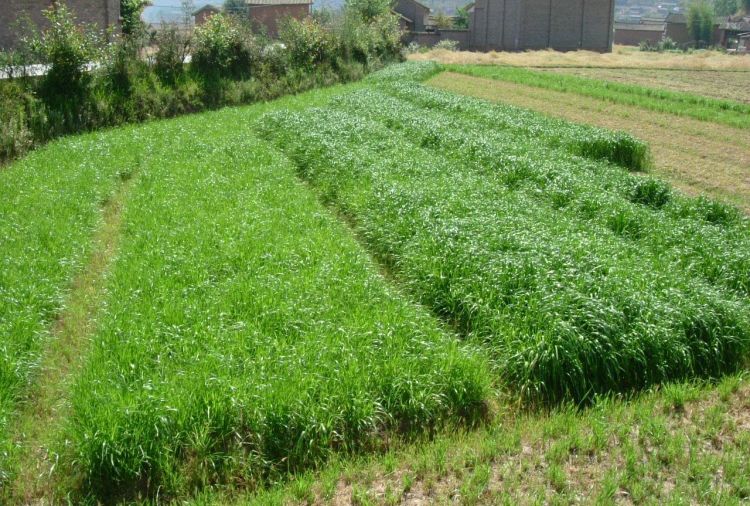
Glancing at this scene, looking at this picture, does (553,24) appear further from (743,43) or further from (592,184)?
(592,184)

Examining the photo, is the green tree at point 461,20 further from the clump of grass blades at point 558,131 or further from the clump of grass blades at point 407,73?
the clump of grass blades at point 558,131

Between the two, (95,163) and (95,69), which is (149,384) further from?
(95,69)

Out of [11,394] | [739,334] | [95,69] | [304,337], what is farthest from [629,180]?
[95,69]

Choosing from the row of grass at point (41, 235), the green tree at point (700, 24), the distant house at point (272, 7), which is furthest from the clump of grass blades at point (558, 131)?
the green tree at point (700, 24)

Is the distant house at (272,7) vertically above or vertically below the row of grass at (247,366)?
above

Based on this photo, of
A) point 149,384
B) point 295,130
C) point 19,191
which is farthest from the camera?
point 295,130

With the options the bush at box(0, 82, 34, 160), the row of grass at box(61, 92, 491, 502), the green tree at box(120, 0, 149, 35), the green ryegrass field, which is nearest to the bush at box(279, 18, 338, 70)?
the green tree at box(120, 0, 149, 35)

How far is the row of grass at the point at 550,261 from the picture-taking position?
629 centimetres

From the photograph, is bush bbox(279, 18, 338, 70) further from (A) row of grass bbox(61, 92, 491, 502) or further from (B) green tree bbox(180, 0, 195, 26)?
(A) row of grass bbox(61, 92, 491, 502)

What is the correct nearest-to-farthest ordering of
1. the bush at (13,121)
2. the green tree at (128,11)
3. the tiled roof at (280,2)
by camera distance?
the bush at (13,121), the green tree at (128,11), the tiled roof at (280,2)

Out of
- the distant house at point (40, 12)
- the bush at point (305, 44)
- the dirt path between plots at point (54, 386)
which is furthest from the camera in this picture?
the bush at point (305, 44)

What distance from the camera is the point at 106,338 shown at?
6316 mm

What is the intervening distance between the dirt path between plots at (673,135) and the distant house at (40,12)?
47.1ft

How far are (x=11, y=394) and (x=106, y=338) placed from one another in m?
0.92
